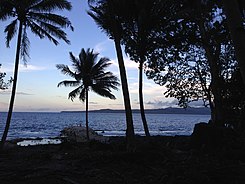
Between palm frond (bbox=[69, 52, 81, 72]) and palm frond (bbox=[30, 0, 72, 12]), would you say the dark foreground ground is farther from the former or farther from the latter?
palm frond (bbox=[69, 52, 81, 72])

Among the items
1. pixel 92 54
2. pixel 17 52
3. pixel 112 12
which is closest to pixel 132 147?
pixel 112 12

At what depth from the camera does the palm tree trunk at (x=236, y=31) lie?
171 inches

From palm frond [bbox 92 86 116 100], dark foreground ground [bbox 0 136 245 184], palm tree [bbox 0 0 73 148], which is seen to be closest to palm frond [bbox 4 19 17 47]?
palm tree [bbox 0 0 73 148]

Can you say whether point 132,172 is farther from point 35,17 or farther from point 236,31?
point 35,17

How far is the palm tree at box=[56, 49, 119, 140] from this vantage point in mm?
25625

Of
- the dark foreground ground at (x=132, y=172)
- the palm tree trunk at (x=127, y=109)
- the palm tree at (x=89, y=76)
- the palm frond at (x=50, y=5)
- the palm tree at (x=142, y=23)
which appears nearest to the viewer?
the dark foreground ground at (x=132, y=172)

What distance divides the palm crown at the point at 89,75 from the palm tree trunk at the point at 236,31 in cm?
2139

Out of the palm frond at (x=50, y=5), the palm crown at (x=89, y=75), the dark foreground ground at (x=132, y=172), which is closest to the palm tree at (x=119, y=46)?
the dark foreground ground at (x=132, y=172)

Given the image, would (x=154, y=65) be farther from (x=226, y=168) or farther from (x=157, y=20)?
(x=226, y=168)

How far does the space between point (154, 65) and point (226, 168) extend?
374 inches

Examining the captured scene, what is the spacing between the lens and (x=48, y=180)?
17.7ft

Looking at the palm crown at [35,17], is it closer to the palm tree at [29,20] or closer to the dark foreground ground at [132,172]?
the palm tree at [29,20]

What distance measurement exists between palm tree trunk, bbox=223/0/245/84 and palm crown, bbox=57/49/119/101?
21394 mm

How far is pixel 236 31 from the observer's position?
4418 millimetres
